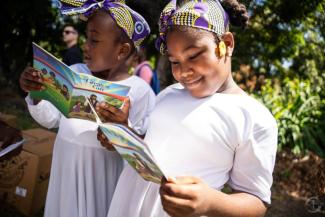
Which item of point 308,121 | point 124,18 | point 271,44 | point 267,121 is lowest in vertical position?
point 308,121

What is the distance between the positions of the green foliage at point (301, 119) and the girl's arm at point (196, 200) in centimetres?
463

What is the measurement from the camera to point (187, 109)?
4.34ft

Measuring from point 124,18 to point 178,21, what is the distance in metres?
0.55

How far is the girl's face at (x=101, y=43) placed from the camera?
1706 millimetres

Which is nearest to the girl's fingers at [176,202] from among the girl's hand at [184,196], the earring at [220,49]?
the girl's hand at [184,196]

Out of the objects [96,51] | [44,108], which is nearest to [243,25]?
[96,51]

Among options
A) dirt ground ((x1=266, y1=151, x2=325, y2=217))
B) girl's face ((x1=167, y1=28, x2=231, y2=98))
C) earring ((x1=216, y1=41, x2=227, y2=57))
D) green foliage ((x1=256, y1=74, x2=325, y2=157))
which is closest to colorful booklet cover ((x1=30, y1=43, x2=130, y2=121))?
girl's face ((x1=167, y1=28, x2=231, y2=98))

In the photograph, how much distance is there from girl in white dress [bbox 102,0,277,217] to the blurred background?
2.17 feet

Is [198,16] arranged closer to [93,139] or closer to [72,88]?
[72,88]

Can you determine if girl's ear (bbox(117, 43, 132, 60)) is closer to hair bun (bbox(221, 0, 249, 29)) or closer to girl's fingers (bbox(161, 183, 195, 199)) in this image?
hair bun (bbox(221, 0, 249, 29))

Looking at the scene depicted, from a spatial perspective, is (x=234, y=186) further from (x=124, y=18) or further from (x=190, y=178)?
(x=124, y=18)

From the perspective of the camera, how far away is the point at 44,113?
6.06 ft

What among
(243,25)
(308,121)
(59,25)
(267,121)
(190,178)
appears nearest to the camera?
(190,178)

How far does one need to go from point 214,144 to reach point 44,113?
102 centimetres
